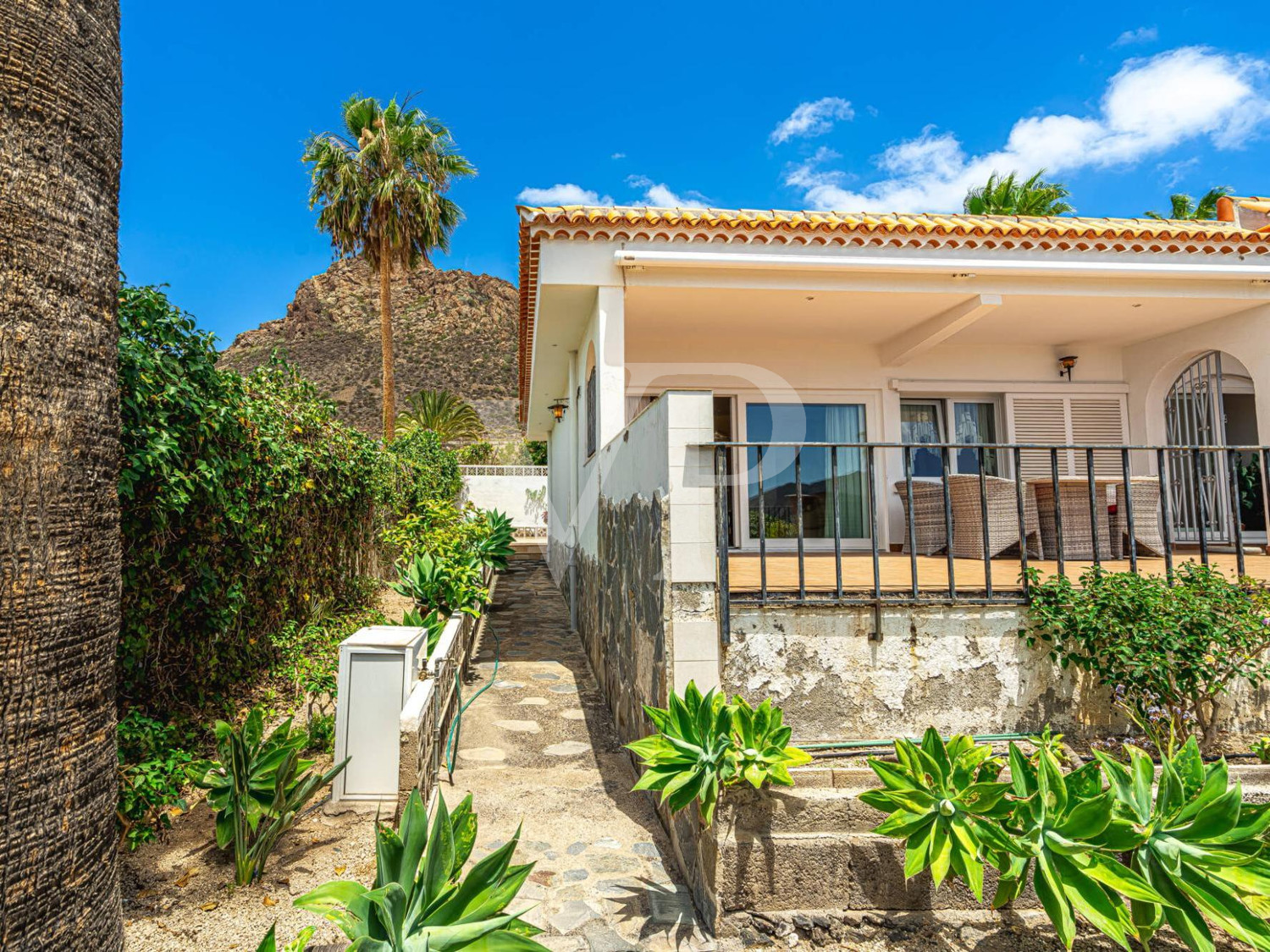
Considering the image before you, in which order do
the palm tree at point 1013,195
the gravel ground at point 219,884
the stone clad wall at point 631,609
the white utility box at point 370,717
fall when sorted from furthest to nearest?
the palm tree at point 1013,195
the white utility box at point 370,717
the stone clad wall at point 631,609
the gravel ground at point 219,884

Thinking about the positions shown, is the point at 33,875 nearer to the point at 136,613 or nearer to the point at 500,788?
the point at 136,613

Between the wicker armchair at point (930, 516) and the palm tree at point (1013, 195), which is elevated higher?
the palm tree at point (1013, 195)

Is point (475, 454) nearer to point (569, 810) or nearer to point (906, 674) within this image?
point (569, 810)

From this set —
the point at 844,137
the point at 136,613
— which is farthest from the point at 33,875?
the point at 844,137

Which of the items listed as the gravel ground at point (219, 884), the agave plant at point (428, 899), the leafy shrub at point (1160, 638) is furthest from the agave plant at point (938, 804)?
the gravel ground at point (219, 884)

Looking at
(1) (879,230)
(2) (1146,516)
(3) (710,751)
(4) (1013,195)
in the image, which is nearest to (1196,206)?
(4) (1013,195)

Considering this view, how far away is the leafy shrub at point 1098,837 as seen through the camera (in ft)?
8.39

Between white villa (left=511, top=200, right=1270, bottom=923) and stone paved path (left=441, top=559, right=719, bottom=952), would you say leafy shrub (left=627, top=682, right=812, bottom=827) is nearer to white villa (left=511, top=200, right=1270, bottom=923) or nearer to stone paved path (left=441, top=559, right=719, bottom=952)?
white villa (left=511, top=200, right=1270, bottom=923)

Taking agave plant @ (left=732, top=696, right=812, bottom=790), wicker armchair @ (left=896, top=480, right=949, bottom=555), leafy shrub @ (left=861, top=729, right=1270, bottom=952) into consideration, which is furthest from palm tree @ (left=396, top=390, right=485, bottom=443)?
leafy shrub @ (left=861, top=729, right=1270, bottom=952)

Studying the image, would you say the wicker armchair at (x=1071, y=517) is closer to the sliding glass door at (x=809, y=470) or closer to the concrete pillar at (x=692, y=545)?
the sliding glass door at (x=809, y=470)

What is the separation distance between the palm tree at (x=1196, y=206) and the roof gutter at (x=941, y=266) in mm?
11333

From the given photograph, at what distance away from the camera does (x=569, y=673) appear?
6988mm

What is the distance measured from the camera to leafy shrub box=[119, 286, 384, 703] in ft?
11.2

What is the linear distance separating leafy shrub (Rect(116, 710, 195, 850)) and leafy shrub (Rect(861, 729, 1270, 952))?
3.18 meters
